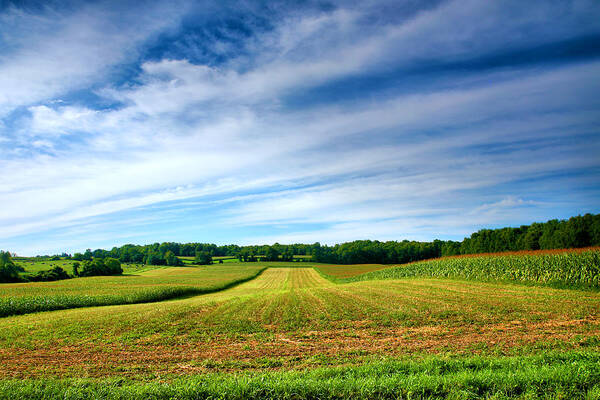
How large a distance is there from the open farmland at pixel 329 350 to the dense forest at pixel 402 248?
142 feet

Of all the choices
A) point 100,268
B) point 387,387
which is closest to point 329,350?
point 387,387

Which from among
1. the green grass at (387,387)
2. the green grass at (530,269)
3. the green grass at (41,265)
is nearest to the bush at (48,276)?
the green grass at (41,265)

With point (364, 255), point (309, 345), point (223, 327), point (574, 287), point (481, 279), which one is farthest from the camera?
point (364, 255)

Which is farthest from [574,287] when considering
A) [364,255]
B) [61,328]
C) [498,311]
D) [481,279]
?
[364,255]

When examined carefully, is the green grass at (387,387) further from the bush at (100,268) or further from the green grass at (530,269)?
the bush at (100,268)

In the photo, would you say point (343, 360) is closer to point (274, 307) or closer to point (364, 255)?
point (274, 307)

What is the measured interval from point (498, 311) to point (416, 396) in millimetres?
13031

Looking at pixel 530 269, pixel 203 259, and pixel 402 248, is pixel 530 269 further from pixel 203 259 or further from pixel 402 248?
pixel 203 259

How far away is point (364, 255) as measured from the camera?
4493 inches

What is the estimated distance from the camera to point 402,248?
112m

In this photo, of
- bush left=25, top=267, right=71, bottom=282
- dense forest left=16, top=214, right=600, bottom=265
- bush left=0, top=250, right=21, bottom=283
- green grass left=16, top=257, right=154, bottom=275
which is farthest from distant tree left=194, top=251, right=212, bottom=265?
bush left=0, top=250, right=21, bottom=283

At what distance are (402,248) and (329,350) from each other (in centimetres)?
10886

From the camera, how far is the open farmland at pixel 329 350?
6.02 meters

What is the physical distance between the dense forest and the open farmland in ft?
142
